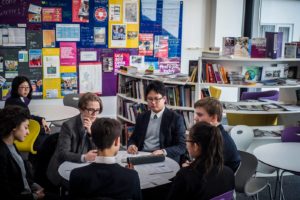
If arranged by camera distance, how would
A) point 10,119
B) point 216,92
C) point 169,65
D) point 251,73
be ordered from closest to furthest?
point 10,119 → point 251,73 → point 216,92 → point 169,65

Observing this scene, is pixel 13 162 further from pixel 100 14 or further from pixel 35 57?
pixel 100 14

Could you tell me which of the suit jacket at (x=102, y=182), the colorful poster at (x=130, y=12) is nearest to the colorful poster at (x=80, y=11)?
the colorful poster at (x=130, y=12)

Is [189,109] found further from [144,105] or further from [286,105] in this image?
[286,105]

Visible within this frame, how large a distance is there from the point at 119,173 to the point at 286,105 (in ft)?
10.9

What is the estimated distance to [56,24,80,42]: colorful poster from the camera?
6789 millimetres

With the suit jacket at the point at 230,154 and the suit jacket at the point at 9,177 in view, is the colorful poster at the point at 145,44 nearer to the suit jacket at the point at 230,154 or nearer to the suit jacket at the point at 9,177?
the suit jacket at the point at 230,154

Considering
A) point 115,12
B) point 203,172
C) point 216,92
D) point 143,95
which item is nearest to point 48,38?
point 115,12

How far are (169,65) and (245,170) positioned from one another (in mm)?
4471

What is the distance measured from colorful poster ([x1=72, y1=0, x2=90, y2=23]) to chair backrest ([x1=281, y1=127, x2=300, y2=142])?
13.3 ft

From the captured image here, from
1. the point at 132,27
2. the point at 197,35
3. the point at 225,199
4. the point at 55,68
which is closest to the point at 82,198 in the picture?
the point at 225,199

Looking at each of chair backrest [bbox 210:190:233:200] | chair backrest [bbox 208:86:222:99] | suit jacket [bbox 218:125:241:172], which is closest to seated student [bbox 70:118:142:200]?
chair backrest [bbox 210:190:233:200]

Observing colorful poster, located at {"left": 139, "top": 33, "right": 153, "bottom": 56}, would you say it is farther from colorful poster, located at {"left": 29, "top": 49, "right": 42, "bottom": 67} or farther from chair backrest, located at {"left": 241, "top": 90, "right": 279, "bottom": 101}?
chair backrest, located at {"left": 241, "top": 90, "right": 279, "bottom": 101}

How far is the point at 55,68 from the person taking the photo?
6.86 m

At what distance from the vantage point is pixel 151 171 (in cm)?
303
